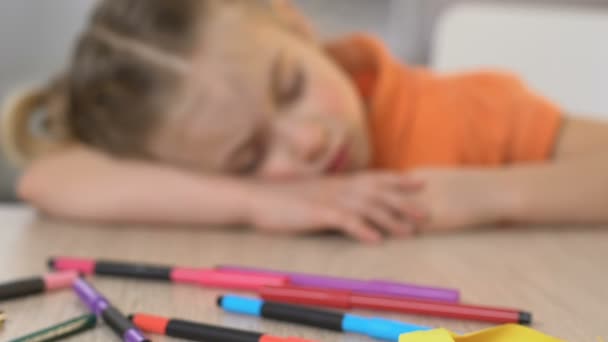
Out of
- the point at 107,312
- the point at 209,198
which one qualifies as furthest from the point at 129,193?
the point at 107,312

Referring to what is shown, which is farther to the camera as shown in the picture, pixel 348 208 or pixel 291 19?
pixel 291 19

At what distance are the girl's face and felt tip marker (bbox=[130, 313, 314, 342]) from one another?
379mm

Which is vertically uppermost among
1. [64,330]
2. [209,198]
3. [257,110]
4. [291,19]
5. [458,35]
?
[458,35]

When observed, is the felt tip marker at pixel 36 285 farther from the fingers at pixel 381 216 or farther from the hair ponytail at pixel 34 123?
the hair ponytail at pixel 34 123

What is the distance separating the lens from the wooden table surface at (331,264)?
33 cm

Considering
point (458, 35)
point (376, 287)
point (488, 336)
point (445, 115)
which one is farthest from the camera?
point (458, 35)

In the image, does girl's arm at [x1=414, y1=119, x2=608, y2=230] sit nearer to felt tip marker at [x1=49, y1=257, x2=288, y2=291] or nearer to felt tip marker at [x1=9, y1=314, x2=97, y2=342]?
felt tip marker at [x1=49, y1=257, x2=288, y2=291]

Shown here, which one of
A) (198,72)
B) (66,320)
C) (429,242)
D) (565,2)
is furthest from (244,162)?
(565,2)

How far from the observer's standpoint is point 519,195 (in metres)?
0.59

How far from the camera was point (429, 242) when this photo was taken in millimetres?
534

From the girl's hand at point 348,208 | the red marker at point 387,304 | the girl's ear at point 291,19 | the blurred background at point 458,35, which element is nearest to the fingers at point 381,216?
the girl's hand at point 348,208

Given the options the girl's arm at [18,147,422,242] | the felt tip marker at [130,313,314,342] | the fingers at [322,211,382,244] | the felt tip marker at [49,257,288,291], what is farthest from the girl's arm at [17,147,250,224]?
the felt tip marker at [130,313,314,342]

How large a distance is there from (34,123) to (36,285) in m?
0.54

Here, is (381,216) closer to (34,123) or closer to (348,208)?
(348,208)
